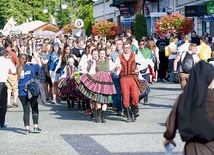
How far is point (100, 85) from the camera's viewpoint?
1619 cm

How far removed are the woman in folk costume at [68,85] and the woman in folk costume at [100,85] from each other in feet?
7.14

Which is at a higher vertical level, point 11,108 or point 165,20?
point 165,20

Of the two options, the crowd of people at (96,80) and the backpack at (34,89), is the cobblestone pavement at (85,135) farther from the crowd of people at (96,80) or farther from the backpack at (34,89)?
the backpack at (34,89)

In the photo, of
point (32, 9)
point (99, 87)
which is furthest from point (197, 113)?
point (32, 9)

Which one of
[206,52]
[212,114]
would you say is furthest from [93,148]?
[206,52]

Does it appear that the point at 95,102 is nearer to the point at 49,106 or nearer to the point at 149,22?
the point at 49,106

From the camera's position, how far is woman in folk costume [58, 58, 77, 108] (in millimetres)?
18758

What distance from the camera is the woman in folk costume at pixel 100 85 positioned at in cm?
1612

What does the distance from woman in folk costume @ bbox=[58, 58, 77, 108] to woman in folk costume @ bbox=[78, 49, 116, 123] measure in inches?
85.7

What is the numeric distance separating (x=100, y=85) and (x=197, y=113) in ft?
31.0

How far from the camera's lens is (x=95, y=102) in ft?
53.6

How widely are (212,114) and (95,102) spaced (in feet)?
31.1

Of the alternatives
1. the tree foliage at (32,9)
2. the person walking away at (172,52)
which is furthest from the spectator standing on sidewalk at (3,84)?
the tree foliage at (32,9)

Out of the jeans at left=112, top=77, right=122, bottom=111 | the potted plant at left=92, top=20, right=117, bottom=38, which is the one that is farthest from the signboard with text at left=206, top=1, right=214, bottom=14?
the jeans at left=112, top=77, right=122, bottom=111
